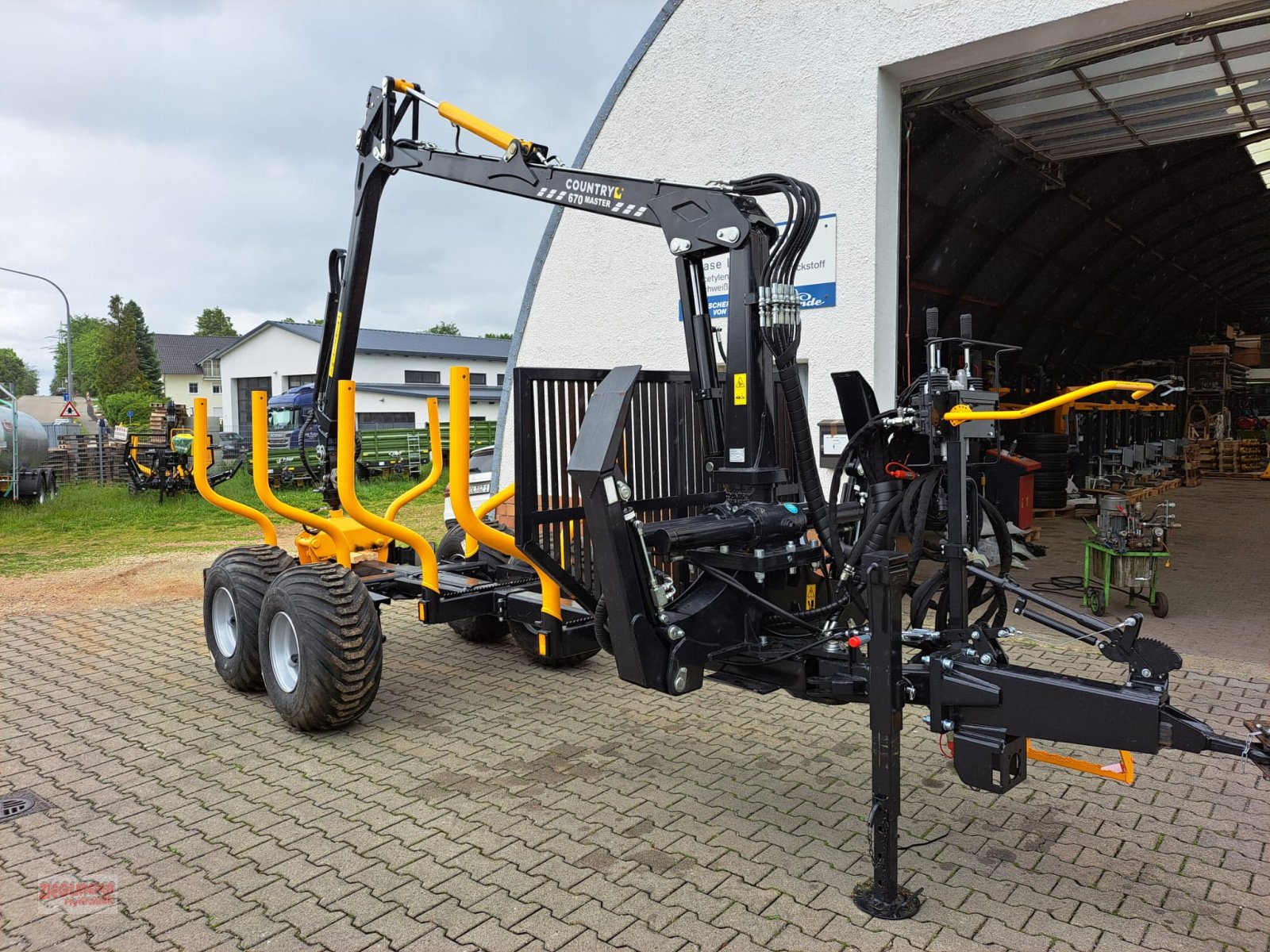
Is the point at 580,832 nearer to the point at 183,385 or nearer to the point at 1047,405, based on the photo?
the point at 1047,405

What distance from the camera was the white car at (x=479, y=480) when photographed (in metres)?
8.76

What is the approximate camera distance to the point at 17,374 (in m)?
132

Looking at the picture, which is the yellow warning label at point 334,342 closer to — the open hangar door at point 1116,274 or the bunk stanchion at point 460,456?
the bunk stanchion at point 460,456

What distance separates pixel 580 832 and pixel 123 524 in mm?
14789

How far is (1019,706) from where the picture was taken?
326 cm

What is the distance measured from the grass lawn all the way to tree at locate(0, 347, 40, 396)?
12146cm

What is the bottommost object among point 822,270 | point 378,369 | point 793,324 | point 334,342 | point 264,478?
point 264,478

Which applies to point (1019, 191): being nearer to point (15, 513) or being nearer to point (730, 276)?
point (730, 276)

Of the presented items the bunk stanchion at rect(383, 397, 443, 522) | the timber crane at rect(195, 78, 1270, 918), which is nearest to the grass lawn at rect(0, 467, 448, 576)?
the bunk stanchion at rect(383, 397, 443, 522)

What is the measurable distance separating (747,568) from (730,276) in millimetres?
1355

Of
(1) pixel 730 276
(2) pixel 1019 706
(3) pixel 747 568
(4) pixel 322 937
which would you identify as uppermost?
(1) pixel 730 276

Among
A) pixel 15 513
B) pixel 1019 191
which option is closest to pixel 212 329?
pixel 15 513

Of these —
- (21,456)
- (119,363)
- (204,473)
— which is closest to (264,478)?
(204,473)

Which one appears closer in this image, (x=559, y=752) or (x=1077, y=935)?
(x=1077, y=935)
